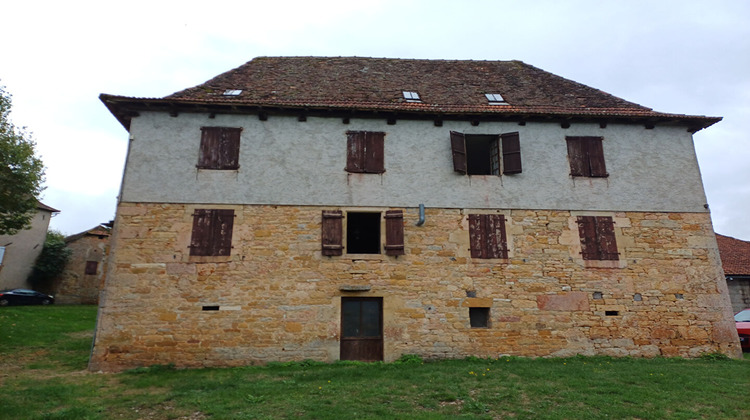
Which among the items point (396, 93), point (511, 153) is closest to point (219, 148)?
point (396, 93)

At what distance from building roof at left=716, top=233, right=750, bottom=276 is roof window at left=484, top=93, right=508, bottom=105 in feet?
40.9

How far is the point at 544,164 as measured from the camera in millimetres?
10148

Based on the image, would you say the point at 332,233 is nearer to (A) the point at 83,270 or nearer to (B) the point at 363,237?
(B) the point at 363,237

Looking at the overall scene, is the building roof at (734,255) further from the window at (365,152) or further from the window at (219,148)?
the window at (219,148)

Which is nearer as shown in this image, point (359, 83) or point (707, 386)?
point (707, 386)

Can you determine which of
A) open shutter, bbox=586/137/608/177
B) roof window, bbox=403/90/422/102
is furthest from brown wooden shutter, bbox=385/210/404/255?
open shutter, bbox=586/137/608/177

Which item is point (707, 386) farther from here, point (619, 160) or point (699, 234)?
point (619, 160)

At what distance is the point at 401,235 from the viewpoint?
9.43m

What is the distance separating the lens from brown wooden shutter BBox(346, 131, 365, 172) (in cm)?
985

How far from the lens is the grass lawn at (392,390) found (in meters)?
5.61

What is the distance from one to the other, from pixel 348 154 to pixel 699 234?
29.8ft

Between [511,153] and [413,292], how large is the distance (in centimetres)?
438

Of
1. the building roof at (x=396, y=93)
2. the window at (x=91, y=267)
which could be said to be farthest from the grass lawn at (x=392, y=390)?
the window at (x=91, y=267)

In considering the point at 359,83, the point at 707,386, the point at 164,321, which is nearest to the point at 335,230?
the point at 164,321
